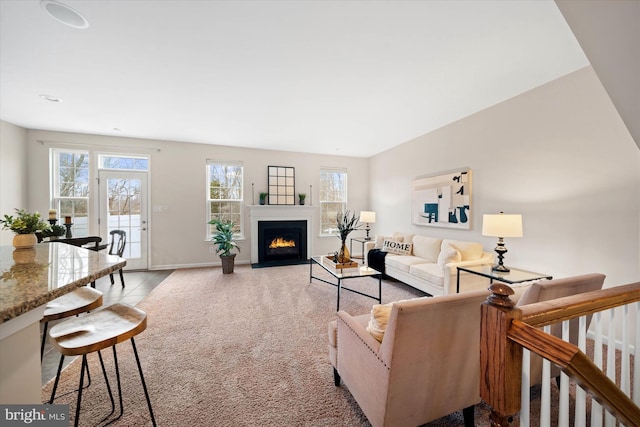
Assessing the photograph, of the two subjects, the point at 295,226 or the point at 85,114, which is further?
the point at 295,226

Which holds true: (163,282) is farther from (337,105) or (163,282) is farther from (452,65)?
(452,65)

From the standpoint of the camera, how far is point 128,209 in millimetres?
4734

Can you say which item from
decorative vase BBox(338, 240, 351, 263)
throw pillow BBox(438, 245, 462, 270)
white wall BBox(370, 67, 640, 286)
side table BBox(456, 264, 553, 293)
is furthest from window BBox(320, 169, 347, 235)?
side table BBox(456, 264, 553, 293)

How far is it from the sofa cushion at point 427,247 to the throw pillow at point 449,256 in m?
0.49

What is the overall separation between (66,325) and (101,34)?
2.21m

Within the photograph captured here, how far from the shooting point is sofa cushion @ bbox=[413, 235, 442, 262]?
388 cm

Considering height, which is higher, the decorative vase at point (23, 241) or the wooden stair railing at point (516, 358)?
the decorative vase at point (23, 241)

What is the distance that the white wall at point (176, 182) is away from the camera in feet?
14.0

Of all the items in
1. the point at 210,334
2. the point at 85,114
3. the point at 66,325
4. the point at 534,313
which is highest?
the point at 85,114

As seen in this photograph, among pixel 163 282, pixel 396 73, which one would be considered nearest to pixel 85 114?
pixel 163 282

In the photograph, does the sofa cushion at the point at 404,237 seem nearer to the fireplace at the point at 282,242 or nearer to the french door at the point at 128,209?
the fireplace at the point at 282,242

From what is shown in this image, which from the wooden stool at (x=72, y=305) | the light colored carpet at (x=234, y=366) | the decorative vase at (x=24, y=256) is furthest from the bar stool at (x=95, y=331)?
the light colored carpet at (x=234, y=366)

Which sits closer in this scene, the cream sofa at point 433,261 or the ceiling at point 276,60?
the ceiling at point 276,60

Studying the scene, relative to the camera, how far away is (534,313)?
2.75ft
